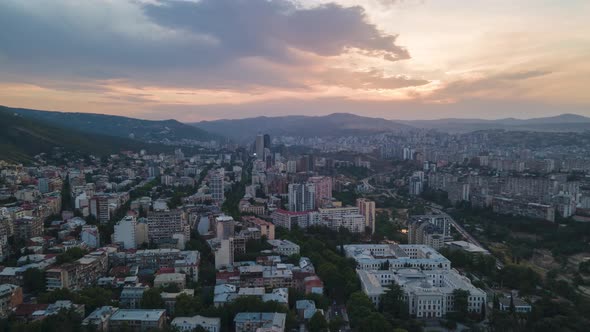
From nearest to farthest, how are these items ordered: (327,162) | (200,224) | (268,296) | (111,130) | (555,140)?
(268,296), (200,224), (327,162), (555,140), (111,130)

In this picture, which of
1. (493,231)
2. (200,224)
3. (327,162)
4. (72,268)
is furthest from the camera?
(327,162)

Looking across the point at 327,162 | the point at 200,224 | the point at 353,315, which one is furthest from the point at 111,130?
the point at 353,315

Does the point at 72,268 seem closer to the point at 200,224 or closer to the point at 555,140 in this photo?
the point at 200,224

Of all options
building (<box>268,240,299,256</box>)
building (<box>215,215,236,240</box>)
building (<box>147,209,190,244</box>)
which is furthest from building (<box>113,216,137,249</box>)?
building (<box>268,240,299,256</box>)

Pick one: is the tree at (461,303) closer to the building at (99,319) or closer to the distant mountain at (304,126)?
the building at (99,319)

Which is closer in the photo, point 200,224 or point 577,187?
point 200,224

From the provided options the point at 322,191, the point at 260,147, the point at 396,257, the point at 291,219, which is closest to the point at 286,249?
the point at 396,257
